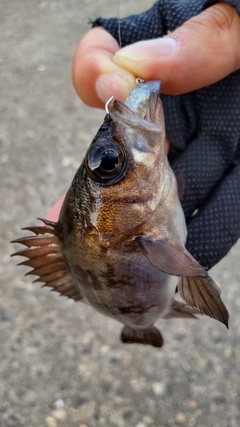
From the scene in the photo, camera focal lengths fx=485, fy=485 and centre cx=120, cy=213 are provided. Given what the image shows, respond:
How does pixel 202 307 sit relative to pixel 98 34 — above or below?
below

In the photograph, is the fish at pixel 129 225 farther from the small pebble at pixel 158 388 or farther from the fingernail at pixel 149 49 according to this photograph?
the small pebble at pixel 158 388

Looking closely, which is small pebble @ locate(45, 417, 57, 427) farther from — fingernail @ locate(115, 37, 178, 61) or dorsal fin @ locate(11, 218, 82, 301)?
fingernail @ locate(115, 37, 178, 61)

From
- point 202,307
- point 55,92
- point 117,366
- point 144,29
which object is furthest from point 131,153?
point 55,92

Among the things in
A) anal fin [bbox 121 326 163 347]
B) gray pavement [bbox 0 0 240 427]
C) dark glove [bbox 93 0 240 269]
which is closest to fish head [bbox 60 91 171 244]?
dark glove [bbox 93 0 240 269]

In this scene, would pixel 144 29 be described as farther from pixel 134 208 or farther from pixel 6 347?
pixel 6 347

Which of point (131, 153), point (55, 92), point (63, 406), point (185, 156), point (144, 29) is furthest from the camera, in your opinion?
point (55, 92)

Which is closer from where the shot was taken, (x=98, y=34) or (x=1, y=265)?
(x=98, y=34)

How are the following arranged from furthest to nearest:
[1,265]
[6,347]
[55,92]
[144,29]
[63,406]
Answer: [55,92], [1,265], [6,347], [63,406], [144,29]
